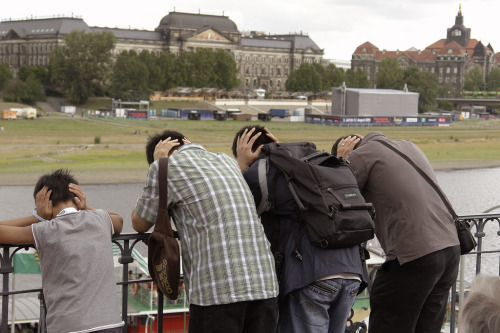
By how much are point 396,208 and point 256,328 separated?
1376mm

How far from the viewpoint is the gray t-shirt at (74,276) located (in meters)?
3.94

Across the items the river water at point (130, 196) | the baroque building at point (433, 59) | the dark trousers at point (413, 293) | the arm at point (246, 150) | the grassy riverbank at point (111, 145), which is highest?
the baroque building at point (433, 59)

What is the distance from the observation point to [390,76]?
133 meters

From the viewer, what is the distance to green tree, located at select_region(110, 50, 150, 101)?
101m

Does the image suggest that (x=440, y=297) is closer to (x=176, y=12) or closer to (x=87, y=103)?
(x=87, y=103)

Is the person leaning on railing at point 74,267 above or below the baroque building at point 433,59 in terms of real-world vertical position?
below

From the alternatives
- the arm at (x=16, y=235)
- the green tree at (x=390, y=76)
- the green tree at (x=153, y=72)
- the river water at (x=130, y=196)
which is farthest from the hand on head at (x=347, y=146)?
the green tree at (x=390, y=76)

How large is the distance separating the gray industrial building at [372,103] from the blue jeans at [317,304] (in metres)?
84.0

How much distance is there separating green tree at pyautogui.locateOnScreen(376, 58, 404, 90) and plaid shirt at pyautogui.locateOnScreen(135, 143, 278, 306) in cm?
12872

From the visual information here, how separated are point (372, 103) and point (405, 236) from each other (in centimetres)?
8507

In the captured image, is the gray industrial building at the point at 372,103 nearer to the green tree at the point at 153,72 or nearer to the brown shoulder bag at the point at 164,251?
the green tree at the point at 153,72

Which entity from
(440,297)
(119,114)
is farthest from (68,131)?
(440,297)

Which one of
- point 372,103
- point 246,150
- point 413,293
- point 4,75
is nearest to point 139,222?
point 246,150

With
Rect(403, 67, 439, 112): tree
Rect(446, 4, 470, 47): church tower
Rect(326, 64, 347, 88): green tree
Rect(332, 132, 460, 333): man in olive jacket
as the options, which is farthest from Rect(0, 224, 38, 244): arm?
Rect(446, 4, 470, 47): church tower
